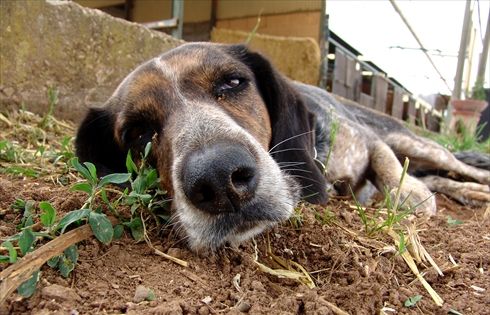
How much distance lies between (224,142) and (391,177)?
220cm

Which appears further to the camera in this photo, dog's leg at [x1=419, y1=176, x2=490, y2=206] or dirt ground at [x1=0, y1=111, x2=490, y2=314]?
dog's leg at [x1=419, y1=176, x2=490, y2=206]

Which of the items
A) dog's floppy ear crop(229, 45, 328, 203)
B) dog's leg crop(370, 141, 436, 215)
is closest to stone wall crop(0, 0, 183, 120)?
dog's floppy ear crop(229, 45, 328, 203)

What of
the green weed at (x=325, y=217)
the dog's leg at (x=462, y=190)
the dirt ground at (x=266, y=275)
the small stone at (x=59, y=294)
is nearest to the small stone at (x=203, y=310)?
the dirt ground at (x=266, y=275)

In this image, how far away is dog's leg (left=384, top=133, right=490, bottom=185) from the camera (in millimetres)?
4746

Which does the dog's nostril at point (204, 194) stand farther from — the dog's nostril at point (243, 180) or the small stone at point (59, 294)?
the small stone at point (59, 294)

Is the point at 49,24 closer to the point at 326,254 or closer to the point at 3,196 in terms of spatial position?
the point at 3,196

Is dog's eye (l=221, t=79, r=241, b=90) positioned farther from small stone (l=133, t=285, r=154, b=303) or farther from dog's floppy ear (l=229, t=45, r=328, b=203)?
small stone (l=133, t=285, r=154, b=303)

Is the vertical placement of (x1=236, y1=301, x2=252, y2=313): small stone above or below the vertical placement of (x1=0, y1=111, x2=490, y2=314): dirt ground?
below

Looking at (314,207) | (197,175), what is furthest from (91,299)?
(314,207)

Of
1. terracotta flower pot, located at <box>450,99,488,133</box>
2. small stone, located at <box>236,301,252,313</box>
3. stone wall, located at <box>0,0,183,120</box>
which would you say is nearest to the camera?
small stone, located at <box>236,301,252,313</box>

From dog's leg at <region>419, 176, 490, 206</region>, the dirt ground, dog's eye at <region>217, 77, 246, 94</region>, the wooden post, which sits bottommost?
dog's leg at <region>419, 176, 490, 206</region>

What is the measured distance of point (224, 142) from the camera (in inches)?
75.6

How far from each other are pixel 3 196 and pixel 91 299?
33.7 inches

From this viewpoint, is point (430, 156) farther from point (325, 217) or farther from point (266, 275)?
point (266, 275)
